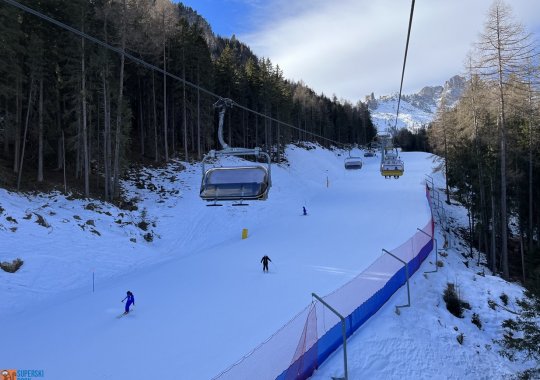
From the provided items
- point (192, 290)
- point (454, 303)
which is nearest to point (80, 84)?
point (192, 290)

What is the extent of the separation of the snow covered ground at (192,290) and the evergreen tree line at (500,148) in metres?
4.15

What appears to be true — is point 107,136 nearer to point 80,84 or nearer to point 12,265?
point 80,84

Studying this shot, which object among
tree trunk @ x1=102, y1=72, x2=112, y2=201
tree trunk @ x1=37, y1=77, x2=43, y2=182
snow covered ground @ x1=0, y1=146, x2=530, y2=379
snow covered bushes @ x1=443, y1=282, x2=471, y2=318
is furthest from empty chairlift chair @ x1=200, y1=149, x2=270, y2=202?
tree trunk @ x1=37, y1=77, x2=43, y2=182

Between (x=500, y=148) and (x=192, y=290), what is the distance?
A: 76.4 ft

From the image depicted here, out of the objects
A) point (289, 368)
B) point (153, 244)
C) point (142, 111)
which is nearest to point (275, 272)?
point (153, 244)

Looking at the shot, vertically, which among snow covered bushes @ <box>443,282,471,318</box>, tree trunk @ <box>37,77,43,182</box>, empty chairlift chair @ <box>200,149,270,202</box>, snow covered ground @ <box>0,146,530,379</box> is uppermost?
tree trunk @ <box>37,77,43,182</box>

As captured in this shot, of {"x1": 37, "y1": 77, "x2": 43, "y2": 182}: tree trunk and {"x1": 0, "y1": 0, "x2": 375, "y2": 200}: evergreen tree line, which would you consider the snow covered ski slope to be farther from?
{"x1": 0, "y1": 0, "x2": 375, "y2": 200}: evergreen tree line

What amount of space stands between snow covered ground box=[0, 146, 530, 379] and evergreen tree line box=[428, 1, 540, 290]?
13.6 ft

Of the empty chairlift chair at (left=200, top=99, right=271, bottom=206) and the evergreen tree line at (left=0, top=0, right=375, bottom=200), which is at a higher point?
the evergreen tree line at (left=0, top=0, right=375, bottom=200)

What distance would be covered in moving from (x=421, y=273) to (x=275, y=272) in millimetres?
7533

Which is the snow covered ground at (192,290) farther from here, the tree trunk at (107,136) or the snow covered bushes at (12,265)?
the tree trunk at (107,136)

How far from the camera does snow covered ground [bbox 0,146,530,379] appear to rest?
36.1ft

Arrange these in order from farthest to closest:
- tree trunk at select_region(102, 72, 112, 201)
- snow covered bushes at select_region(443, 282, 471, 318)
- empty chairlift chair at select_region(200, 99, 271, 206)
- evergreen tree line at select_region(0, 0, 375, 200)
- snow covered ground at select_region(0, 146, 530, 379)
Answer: tree trunk at select_region(102, 72, 112, 201) → evergreen tree line at select_region(0, 0, 375, 200) → snow covered bushes at select_region(443, 282, 471, 318) → empty chairlift chair at select_region(200, 99, 271, 206) → snow covered ground at select_region(0, 146, 530, 379)

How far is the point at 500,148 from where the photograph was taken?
85.9ft
